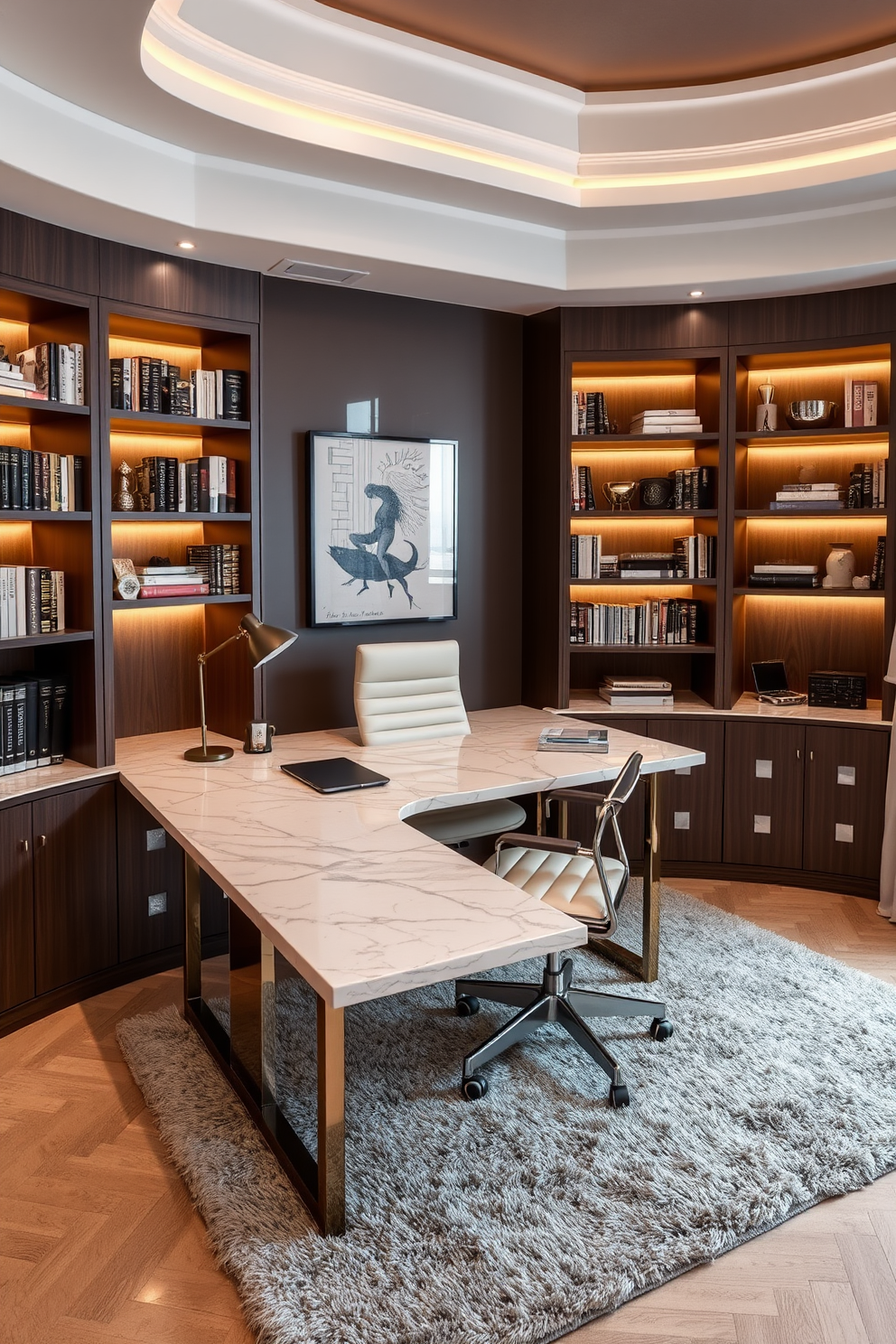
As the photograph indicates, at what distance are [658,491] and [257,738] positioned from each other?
7.10 ft

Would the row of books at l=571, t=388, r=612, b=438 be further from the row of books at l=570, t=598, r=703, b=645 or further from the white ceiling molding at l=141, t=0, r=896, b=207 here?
the white ceiling molding at l=141, t=0, r=896, b=207

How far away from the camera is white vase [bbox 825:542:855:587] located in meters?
4.50

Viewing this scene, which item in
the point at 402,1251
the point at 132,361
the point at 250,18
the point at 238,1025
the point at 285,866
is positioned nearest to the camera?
the point at 402,1251

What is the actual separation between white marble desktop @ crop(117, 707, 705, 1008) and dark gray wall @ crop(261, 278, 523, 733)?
1.27 ft

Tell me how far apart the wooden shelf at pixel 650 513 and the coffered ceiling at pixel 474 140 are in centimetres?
91

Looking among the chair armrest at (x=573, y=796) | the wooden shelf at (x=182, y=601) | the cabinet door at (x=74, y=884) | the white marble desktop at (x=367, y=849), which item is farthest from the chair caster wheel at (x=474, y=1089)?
the wooden shelf at (x=182, y=601)

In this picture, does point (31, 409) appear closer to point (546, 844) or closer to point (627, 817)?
point (546, 844)

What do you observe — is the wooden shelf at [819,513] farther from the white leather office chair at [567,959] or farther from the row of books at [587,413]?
the white leather office chair at [567,959]

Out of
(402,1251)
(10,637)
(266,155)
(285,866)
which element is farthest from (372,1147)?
(266,155)

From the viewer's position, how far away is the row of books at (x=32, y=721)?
3.38m

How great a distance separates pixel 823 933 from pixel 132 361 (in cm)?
341

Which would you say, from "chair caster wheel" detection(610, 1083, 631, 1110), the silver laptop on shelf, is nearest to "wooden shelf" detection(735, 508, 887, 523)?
the silver laptop on shelf

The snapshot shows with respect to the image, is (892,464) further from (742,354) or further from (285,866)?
(285,866)

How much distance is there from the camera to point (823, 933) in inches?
156
